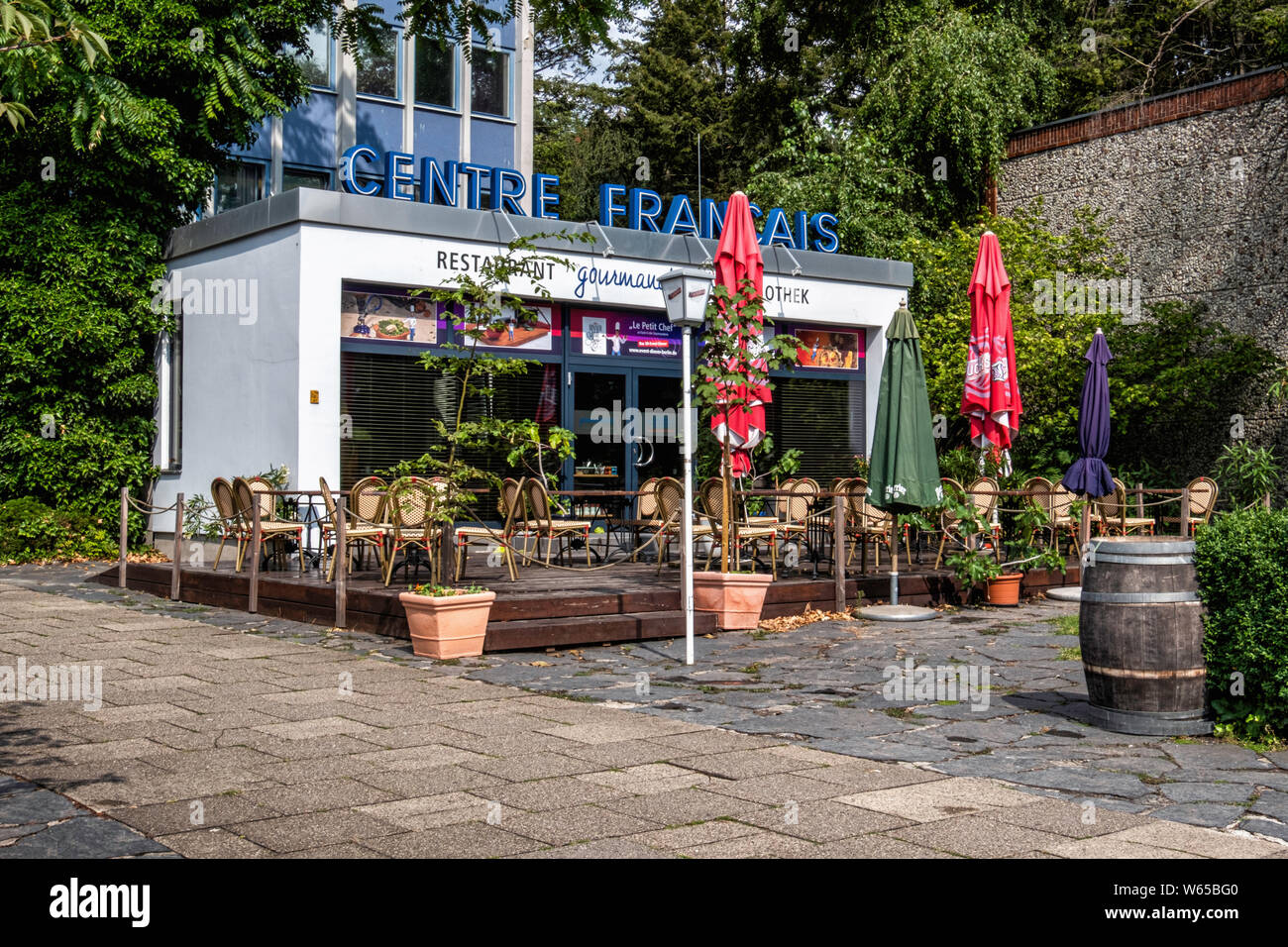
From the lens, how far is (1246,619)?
615 cm

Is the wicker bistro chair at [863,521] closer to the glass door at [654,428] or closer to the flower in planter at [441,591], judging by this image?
the glass door at [654,428]

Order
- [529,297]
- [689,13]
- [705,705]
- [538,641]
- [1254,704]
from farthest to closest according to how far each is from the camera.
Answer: [689,13], [529,297], [538,641], [705,705], [1254,704]

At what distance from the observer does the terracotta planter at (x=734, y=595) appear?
10.4 meters

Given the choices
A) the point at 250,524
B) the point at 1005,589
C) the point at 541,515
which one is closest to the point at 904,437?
the point at 1005,589

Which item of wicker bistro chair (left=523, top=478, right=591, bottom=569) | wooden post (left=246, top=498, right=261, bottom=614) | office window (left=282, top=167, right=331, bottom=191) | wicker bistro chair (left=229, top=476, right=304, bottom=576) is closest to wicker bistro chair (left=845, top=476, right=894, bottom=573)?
wicker bistro chair (left=523, top=478, right=591, bottom=569)

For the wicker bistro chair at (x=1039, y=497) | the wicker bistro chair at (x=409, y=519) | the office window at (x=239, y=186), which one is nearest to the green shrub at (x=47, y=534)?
the wicker bistro chair at (x=409, y=519)

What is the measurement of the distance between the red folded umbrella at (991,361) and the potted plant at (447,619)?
6.67m

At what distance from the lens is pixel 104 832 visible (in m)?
4.54

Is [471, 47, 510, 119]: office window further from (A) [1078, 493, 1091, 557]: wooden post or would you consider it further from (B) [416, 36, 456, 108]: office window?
(A) [1078, 493, 1091, 557]: wooden post

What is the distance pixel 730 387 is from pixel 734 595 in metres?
1.73

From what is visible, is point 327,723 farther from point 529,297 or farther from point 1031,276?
point 1031,276
